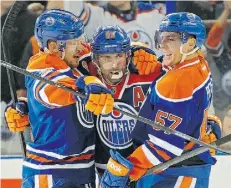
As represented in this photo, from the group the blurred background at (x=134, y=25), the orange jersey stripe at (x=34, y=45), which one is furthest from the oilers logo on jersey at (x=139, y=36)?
the orange jersey stripe at (x=34, y=45)

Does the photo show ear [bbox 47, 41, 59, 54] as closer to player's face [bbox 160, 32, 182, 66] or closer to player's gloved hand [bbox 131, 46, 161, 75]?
player's gloved hand [bbox 131, 46, 161, 75]

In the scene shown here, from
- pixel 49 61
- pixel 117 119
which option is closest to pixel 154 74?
pixel 117 119

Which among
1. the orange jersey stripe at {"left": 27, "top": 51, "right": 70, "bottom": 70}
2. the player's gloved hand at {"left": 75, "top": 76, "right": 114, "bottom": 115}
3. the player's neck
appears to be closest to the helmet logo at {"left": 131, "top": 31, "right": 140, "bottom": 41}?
the player's neck

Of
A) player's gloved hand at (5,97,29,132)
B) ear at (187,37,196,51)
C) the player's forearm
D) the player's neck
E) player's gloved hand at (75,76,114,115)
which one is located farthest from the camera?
the player's neck

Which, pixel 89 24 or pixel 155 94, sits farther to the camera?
pixel 89 24

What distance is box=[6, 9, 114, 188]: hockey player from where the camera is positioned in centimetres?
290

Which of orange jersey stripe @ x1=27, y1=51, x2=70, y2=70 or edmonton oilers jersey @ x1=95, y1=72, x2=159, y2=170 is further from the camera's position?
edmonton oilers jersey @ x1=95, y1=72, x2=159, y2=170

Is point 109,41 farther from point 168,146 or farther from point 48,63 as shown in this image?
point 168,146

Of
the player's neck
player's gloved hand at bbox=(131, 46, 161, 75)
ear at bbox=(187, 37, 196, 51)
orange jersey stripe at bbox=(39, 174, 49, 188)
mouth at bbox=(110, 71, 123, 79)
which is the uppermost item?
→ ear at bbox=(187, 37, 196, 51)

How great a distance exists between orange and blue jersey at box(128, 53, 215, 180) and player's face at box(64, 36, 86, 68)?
35 cm

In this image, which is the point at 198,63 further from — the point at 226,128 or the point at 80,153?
the point at 226,128

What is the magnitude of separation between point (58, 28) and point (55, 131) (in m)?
0.39

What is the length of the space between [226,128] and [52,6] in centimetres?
112

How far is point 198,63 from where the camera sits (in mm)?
2816
